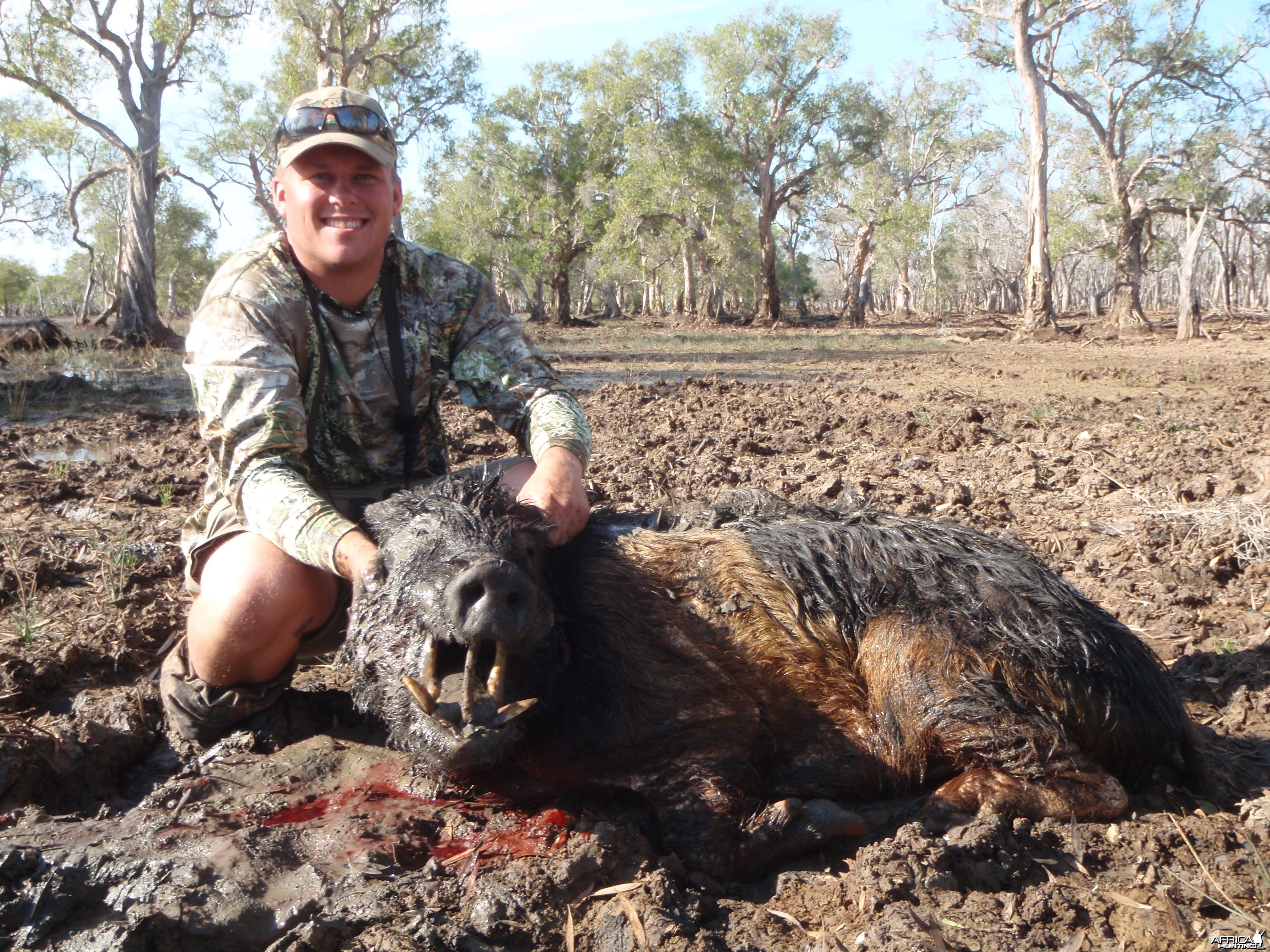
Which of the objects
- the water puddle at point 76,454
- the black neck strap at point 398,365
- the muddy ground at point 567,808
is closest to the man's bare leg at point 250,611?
the muddy ground at point 567,808

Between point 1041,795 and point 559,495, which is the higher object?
point 559,495

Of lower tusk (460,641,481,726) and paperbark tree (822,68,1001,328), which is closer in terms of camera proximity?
lower tusk (460,641,481,726)

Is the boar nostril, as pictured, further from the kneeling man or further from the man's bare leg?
the man's bare leg

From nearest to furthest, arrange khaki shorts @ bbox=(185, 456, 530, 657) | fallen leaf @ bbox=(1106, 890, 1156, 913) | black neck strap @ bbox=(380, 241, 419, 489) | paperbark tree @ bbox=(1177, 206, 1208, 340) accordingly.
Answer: fallen leaf @ bbox=(1106, 890, 1156, 913)
khaki shorts @ bbox=(185, 456, 530, 657)
black neck strap @ bbox=(380, 241, 419, 489)
paperbark tree @ bbox=(1177, 206, 1208, 340)

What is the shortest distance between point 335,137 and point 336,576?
60.5 inches

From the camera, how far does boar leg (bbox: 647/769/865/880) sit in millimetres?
2367

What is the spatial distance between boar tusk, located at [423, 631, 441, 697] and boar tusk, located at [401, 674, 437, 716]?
2 cm

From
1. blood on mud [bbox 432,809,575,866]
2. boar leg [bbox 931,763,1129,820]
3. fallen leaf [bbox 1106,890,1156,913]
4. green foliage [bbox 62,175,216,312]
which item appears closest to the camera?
fallen leaf [bbox 1106,890,1156,913]

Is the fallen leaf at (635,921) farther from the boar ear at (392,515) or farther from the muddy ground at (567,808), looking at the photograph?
the boar ear at (392,515)

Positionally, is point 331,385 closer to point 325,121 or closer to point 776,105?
point 325,121

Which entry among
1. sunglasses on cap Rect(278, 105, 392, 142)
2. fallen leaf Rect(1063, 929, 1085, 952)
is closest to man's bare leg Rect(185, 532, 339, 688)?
sunglasses on cap Rect(278, 105, 392, 142)

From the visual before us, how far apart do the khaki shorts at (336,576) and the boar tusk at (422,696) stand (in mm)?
889

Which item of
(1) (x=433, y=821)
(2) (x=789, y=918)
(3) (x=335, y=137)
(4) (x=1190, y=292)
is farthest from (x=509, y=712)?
(4) (x=1190, y=292)

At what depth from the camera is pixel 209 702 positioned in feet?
9.80
